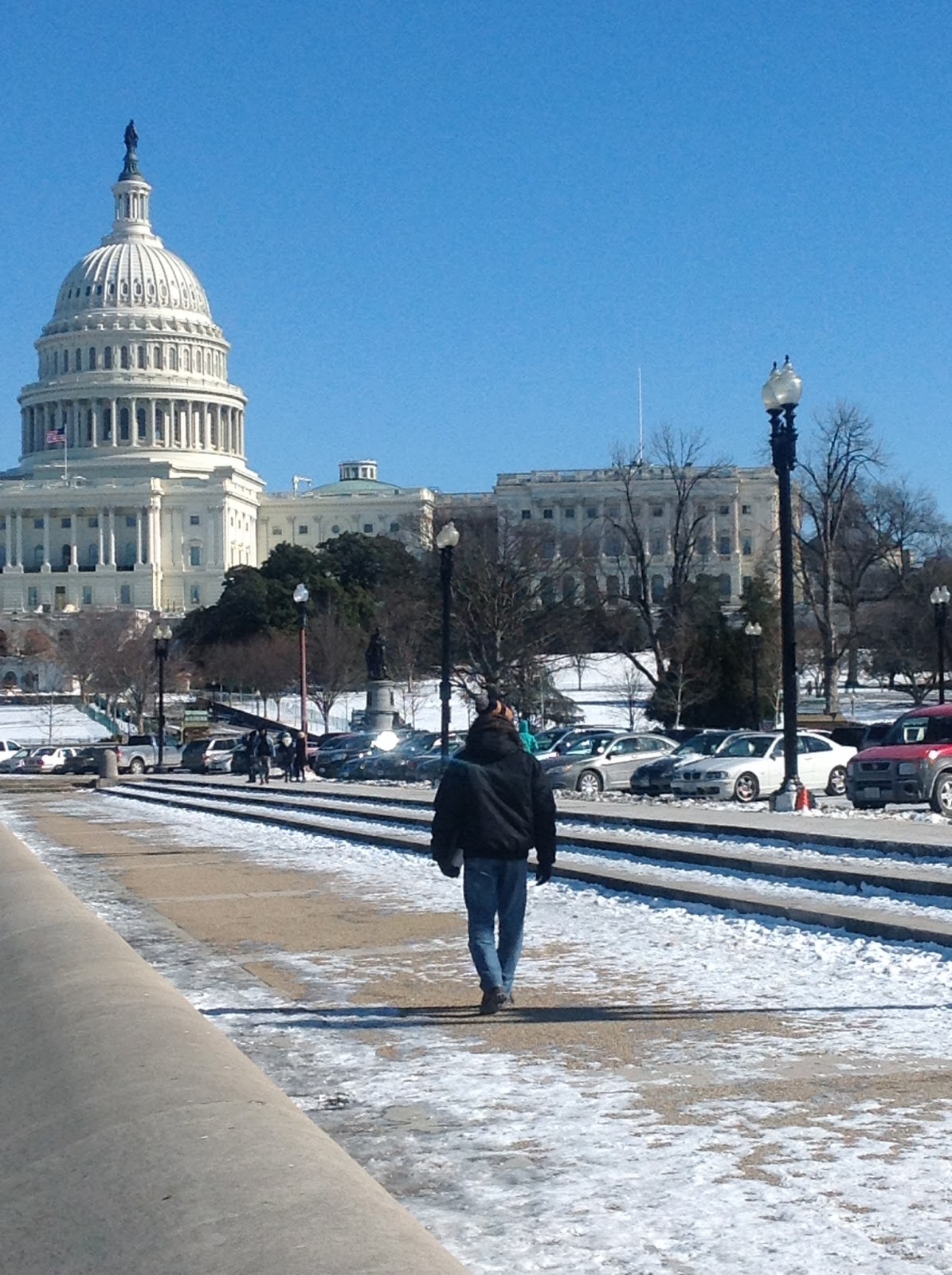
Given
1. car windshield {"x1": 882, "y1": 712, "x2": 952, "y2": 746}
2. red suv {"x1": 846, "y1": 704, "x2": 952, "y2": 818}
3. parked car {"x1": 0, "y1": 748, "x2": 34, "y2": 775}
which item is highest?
car windshield {"x1": 882, "y1": 712, "x2": 952, "y2": 746}

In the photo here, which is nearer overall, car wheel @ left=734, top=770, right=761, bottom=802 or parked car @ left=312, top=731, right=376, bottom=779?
car wheel @ left=734, top=770, right=761, bottom=802

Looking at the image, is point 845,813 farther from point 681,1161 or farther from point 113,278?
point 113,278

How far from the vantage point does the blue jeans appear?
936 cm

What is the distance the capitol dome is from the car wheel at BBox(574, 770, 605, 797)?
13434 cm

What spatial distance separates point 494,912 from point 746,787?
856 inches

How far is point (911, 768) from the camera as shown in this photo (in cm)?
2428

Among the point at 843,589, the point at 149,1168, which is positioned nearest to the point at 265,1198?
the point at 149,1168

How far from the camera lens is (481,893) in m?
9.45

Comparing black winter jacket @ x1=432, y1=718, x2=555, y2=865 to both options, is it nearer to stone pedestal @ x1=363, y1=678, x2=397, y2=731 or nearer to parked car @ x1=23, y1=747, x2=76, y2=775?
stone pedestal @ x1=363, y1=678, x2=397, y2=731

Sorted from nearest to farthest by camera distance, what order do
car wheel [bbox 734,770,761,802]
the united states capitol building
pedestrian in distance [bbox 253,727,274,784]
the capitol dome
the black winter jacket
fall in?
the black winter jacket, car wheel [bbox 734,770,761,802], pedestrian in distance [bbox 253,727,274,784], the united states capitol building, the capitol dome

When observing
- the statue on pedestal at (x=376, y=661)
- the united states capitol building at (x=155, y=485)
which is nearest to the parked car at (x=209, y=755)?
the statue on pedestal at (x=376, y=661)

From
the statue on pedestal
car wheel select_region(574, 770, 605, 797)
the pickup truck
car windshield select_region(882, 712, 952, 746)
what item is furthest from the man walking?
the statue on pedestal

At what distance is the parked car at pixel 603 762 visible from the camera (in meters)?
35.8

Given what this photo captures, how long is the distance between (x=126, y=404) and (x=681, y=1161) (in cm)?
16619
